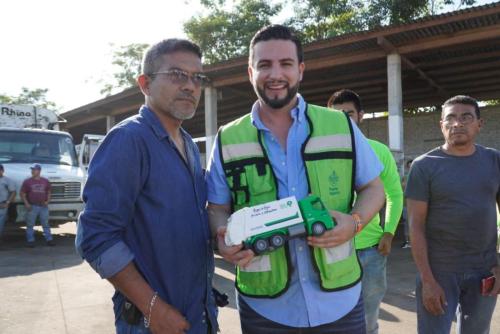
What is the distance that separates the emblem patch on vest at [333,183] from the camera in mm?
2010

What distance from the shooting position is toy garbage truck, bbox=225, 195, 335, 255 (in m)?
1.78

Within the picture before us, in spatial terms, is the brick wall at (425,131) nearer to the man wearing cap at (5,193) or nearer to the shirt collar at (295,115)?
the man wearing cap at (5,193)

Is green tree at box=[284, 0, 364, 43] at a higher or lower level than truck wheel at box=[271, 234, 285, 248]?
higher

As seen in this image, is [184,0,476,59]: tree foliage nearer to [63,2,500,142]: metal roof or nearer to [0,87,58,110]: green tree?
[63,2,500,142]: metal roof

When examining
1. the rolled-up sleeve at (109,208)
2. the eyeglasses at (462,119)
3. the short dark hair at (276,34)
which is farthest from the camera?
the eyeglasses at (462,119)

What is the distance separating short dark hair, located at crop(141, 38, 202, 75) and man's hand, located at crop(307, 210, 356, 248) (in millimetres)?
1014

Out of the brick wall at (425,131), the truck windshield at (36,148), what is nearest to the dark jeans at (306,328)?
the truck windshield at (36,148)

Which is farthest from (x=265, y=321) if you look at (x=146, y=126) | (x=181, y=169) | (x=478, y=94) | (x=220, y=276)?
(x=478, y=94)

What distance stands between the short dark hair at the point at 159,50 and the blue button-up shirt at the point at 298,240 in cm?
45

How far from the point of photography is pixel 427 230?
2898mm

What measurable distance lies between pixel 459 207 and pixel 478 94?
61.1 feet

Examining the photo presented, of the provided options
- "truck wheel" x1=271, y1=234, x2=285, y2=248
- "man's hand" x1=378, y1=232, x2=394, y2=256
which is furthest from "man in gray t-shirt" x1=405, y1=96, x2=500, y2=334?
"truck wheel" x1=271, y1=234, x2=285, y2=248

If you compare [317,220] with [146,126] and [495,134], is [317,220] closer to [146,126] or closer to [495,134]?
[146,126]

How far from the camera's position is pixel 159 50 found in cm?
211
